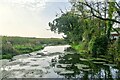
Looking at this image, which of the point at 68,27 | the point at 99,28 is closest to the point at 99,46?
the point at 99,28

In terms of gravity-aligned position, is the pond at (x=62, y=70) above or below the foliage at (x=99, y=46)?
below

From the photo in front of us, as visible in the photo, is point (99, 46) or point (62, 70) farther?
point (99, 46)

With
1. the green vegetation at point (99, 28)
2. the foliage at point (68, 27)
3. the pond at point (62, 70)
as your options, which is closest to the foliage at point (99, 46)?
the green vegetation at point (99, 28)

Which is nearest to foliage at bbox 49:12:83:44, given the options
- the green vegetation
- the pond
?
the green vegetation

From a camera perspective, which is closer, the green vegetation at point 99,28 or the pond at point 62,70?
the pond at point 62,70

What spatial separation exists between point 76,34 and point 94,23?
14340mm

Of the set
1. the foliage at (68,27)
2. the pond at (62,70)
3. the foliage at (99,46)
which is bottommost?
the pond at (62,70)

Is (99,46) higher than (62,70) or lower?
higher

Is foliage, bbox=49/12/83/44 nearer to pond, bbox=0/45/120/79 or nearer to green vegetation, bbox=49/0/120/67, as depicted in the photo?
green vegetation, bbox=49/0/120/67

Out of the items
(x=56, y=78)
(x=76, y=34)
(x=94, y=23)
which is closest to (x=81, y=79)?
(x=56, y=78)

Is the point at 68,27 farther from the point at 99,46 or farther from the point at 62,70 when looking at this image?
the point at 62,70

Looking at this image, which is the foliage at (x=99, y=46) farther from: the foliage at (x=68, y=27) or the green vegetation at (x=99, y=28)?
the foliage at (x=68, y=27)

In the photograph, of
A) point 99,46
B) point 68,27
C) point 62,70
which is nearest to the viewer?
point 62,70

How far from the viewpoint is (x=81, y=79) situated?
1487cm
